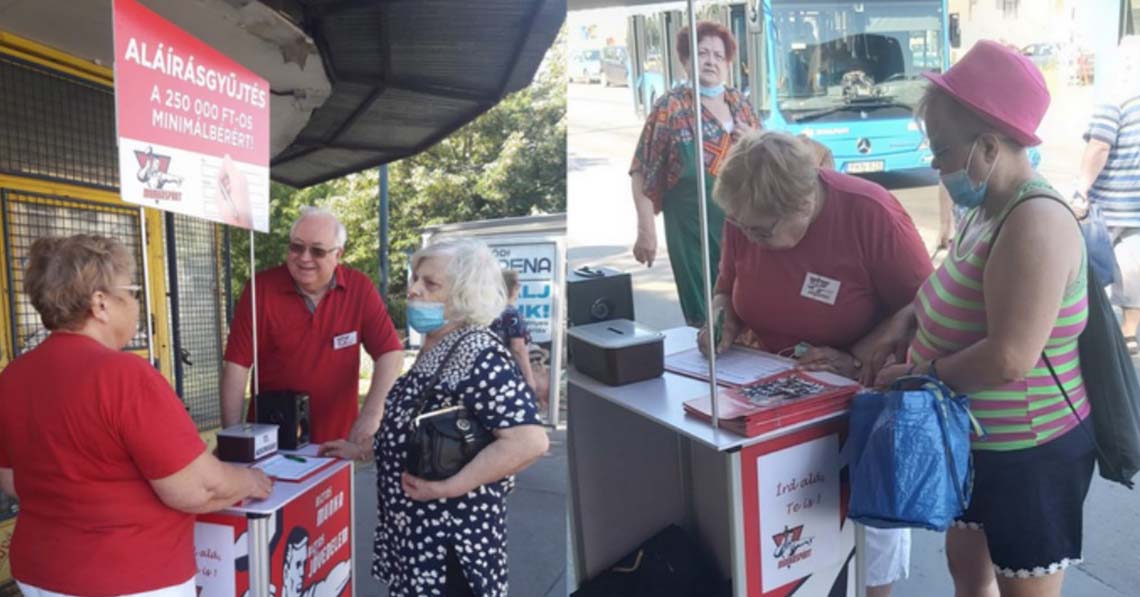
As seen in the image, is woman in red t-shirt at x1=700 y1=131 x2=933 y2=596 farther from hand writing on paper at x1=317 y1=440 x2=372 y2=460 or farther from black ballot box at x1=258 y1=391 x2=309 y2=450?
black ballot box at x1=258 y1=391 x2=309 y2=450

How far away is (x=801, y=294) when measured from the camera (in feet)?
5.93

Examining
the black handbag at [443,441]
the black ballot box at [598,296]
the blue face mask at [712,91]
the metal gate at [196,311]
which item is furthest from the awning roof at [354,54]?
the metal gate at [196,311]

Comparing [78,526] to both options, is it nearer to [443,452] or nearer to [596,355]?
[443,452]

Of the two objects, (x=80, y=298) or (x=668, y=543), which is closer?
(x=80, y=298)

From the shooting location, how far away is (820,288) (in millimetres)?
1771

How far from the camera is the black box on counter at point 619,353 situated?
1.81m

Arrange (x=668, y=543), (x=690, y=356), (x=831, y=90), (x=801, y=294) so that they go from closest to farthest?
1. (x=801, y=294)
2. (x=690, y=356)
3. (x=668, y=543)
4. (x=831, y=90)

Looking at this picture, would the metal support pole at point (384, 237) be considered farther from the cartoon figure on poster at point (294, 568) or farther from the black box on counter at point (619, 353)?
the cartoon figure on poster at point (294, 568)

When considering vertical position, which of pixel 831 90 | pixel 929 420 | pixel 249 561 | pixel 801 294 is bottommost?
pixel 249 561

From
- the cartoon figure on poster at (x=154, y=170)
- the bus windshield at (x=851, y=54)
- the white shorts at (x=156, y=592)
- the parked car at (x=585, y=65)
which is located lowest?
the white shorts at (x=156, y=592)

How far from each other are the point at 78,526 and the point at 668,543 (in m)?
1.52

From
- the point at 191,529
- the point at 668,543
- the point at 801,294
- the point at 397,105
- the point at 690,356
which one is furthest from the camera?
the point at 397,105

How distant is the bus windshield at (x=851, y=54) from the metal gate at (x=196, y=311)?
10.3ft

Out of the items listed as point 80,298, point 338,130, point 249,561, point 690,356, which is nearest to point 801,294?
point 690,356
